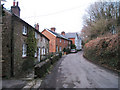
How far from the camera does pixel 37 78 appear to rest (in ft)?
21.3

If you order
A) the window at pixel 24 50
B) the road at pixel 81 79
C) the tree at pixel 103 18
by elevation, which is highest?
the tree at pixel 103 18

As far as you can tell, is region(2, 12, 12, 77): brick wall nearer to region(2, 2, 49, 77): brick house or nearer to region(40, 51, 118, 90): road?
region(2, 2, 49, 77): brick house

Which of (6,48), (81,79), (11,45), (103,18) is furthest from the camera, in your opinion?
(103,18)

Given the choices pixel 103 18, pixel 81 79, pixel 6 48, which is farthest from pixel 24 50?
pixel 103 18

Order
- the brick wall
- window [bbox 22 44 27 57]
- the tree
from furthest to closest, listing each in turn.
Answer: the tree < window [bbox 22 44 27 57] < the brick wall

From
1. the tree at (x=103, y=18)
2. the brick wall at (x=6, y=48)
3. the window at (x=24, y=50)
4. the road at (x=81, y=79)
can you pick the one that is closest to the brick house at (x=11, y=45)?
the brick wall at (x=6, y=48)

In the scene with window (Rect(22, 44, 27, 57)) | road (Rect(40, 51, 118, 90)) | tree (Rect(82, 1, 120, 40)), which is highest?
tree (Rect(82, 1, 120, 40))

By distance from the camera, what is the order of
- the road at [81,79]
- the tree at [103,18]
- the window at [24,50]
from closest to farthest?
1. the road at [81,79]
2. the window at [24,50]
3. the tree at [103,18]

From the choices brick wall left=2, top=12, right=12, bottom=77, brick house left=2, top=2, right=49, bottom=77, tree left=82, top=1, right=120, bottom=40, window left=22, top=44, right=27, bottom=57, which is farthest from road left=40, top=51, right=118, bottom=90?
tree left=82, top=1, right=120, bottom=40

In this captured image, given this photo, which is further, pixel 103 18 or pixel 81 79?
pixel 103 18

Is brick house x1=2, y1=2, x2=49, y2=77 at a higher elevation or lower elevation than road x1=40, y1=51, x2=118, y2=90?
higher

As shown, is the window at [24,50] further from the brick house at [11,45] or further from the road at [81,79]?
the road at [81,79]

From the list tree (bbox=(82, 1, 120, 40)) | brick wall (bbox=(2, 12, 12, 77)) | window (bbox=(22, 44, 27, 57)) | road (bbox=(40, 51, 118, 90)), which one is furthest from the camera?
tree (bbox=(82, 1, 120, 40))

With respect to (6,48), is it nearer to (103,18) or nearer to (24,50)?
(24,50)
